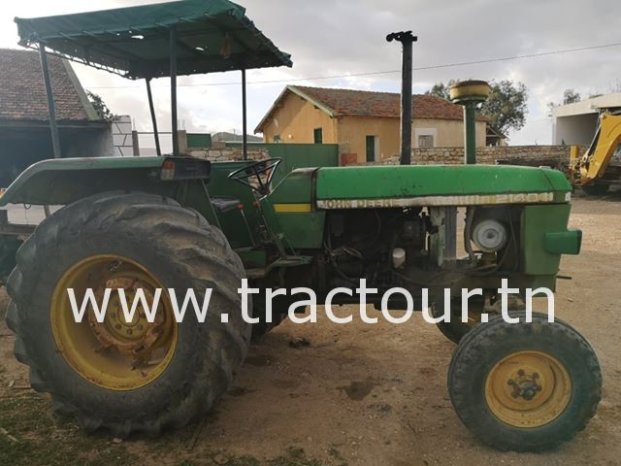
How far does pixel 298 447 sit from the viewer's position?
8.94 ft

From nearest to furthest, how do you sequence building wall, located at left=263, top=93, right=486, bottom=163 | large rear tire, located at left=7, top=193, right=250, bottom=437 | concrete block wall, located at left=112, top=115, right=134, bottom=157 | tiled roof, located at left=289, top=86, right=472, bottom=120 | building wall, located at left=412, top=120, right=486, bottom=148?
1. large rear tire, located at left=7, top=193, right=250, bottom=437
2. concrete block wall, located at left=112, top=115, right=134, bottom=157
3. building wall, located at left=263, top=93, right=486, bottom=163
4. tiled roof, located at left=289, top=86, right=472, bottom=120
5. building wall, located at left=412, top=120, right=486, bottom=148

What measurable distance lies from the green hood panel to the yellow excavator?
13.2m

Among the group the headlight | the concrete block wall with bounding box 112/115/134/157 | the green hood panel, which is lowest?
the headlight

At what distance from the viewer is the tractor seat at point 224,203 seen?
324 centimetres

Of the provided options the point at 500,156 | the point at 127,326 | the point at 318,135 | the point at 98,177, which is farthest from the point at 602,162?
the point at 127,326

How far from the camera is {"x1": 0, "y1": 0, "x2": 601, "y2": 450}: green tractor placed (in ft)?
8.58

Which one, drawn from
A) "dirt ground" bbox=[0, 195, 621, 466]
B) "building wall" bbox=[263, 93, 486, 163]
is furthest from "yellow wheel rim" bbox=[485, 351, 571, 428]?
"building wall" bbox=[263, 93, 486, 163]

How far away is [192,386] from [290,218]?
1.22 meters

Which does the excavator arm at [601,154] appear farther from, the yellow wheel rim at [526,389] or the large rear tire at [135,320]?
the large rear tire at [135,320]

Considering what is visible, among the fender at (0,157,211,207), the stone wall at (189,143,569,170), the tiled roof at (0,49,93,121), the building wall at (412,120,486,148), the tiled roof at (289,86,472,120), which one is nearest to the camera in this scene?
the fender at (0,157,211,207)

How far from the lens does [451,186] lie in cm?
311

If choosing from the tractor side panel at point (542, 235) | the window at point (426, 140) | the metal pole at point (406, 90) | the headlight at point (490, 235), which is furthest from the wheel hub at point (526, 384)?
the window at point (426, 140)

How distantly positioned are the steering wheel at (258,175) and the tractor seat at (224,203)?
0.46ft

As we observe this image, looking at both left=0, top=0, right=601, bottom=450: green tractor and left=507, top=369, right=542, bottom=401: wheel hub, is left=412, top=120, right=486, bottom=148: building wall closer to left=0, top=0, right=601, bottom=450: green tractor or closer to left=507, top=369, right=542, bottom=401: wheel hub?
left=0, top=0, right=601, bottom=450: green tractor
